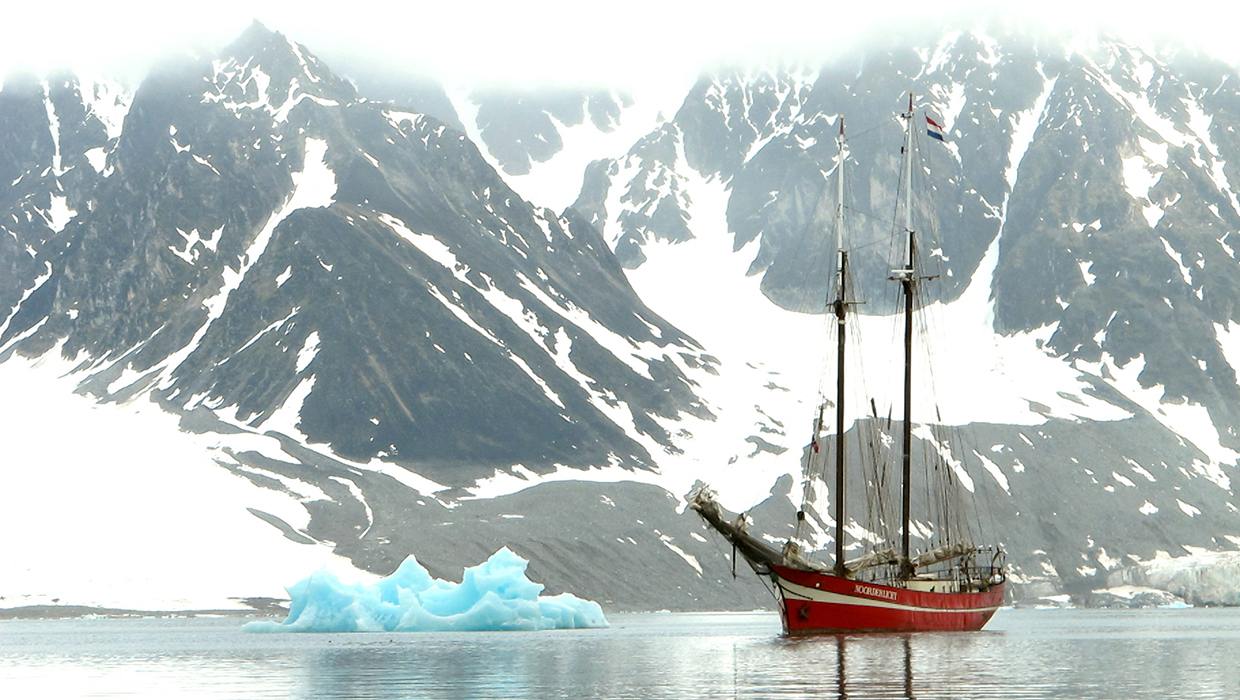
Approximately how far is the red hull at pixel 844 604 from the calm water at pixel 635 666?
2.07 meters

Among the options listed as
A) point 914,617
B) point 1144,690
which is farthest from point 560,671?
point 914,617

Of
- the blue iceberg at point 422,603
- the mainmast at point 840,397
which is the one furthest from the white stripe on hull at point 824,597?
the blue iceberg at point 422,603

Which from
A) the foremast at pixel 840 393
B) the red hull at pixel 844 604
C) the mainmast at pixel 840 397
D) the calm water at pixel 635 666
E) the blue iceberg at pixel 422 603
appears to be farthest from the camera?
the blue iceberg at pixel 422 603

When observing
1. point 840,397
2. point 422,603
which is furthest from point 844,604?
point 422,603

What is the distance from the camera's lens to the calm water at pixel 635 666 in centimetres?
6925

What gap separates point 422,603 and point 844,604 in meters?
53.6

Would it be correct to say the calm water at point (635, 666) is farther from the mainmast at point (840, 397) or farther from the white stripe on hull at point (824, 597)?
the mainmast at point (840, 397)

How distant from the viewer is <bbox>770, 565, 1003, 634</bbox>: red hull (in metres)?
114

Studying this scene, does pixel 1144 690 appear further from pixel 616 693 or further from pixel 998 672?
pixel 616 693

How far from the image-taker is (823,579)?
114m

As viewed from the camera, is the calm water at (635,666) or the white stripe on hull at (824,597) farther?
the white stripe on hull at (824,597)

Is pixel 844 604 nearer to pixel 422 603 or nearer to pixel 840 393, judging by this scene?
pixel 840 393

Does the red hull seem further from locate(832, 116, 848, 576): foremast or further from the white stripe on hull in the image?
locate(832, 116, 848, 576): foremast

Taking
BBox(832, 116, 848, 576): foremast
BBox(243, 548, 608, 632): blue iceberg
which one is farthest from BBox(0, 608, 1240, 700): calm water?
BBox(832, 116, 848, 576): foremast
